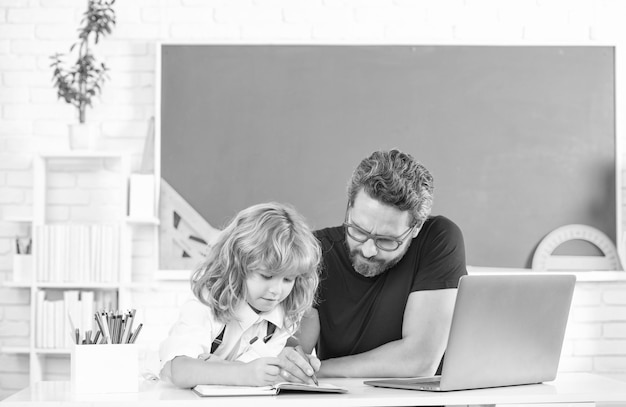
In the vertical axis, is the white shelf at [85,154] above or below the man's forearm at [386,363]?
above

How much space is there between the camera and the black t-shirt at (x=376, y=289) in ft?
7.06

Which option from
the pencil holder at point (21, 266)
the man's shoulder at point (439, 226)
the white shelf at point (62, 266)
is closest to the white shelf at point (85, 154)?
the white shelf at point (62, 266)

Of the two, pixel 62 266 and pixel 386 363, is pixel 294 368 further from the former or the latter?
pixel 62 266

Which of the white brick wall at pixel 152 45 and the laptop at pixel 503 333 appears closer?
the laptop at pixel 503 333

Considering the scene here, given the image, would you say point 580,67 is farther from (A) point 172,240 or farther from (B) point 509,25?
(A) point 172,240

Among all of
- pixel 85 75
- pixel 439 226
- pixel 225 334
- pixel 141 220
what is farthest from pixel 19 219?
pixel 439 226

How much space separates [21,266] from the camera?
11.8ft

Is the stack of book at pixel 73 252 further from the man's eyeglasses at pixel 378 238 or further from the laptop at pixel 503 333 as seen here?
the laptop at pixel 503 333

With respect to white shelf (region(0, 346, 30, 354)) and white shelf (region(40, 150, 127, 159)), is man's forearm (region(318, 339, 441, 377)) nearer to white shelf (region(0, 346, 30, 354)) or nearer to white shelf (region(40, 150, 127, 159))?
white shelf (region(40, 150, 127, 159))

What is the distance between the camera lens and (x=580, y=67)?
377 centimetres

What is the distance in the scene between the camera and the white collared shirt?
1.82 metres

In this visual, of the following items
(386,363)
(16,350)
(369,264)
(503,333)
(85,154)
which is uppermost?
(85,154)

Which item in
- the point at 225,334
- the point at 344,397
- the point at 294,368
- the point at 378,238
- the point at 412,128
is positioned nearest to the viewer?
the point at 344,397

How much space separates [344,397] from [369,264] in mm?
596
